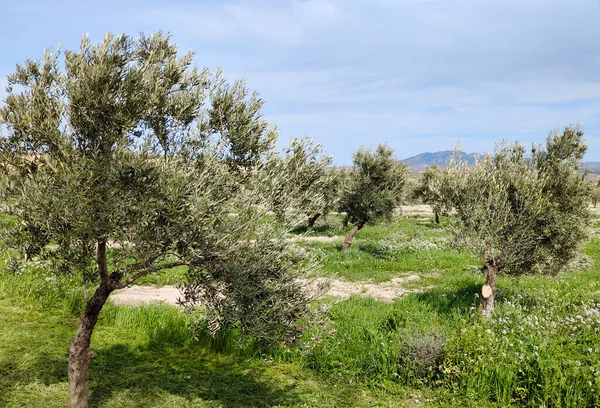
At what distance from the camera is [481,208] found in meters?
14.9

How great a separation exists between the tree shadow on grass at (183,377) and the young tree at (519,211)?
866 cm

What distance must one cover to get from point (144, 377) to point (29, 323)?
18.2 feet

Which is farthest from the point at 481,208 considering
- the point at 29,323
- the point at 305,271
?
the point at 29,323

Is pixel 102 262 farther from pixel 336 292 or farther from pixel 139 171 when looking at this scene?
pixel 336 292

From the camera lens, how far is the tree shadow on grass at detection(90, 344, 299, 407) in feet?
34.2

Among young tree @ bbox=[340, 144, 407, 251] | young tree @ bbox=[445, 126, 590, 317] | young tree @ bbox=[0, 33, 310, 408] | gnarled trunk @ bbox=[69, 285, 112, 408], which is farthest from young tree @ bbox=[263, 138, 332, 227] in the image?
young tree @ bbox=[340, 144, 407, 251]

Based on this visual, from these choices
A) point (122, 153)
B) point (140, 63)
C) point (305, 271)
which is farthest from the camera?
point (305, 271)

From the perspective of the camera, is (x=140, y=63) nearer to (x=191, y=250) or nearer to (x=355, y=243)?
(x=191, y=250)

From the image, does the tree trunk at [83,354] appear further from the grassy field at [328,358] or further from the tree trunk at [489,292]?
the tree trunk at [489,292]

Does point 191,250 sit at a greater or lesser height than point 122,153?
lesser

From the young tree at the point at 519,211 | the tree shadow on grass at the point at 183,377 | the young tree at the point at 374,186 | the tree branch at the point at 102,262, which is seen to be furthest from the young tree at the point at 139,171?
the young tree at the point at 374,186

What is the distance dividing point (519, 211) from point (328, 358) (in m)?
8.43

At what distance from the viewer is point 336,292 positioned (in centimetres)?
2012

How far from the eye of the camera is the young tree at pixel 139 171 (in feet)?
21.8
